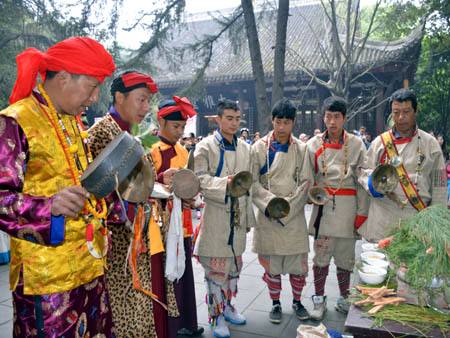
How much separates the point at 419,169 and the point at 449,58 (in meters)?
13.2

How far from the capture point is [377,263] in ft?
7.39

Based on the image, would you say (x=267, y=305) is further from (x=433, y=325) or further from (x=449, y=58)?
(x=449, y=58)

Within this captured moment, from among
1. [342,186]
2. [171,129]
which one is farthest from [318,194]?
[171,129]

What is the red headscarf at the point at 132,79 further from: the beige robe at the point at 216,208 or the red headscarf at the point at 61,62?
the beige robe at the point at 216,208

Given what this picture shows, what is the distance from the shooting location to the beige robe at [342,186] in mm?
3561

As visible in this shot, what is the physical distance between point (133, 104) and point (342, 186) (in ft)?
6.74

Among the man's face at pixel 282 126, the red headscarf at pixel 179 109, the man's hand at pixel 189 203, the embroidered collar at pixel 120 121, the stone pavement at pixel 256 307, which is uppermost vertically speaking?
the red headscarf at pixel 179 109

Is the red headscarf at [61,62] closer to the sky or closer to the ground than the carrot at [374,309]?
closer to the sky

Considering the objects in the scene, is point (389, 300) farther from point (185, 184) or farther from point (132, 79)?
point (132, 79)

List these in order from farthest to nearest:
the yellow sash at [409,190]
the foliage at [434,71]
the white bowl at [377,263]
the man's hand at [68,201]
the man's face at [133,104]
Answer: the foliage at [434,71] < the yellow sash at [409,190] < the man's face at [133,104] < the white bowl at [377,263] < the man's hand at [68,201]

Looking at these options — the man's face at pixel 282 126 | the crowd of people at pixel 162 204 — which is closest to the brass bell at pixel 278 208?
the crowd of people at pixel 162 204

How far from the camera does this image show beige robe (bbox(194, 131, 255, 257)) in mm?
3287

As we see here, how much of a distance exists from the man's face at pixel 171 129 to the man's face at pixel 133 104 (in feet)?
1.93

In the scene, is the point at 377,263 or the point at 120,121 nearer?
the point at 377,263
